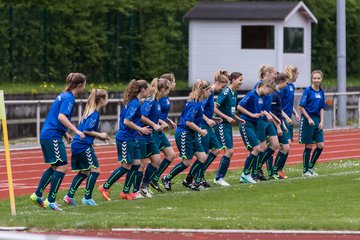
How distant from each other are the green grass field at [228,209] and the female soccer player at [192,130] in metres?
0.50

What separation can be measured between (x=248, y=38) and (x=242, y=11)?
38.4 inches

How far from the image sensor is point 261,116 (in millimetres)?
20438

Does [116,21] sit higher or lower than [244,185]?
higher

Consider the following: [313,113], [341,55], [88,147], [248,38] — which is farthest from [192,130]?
[248,38]

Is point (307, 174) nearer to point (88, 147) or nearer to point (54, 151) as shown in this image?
point (88, 147)

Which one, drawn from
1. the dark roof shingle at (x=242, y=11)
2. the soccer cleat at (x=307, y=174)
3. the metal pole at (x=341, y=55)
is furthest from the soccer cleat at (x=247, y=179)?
the dark roof shingle at (x=242, y=11)

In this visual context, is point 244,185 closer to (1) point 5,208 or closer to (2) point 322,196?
(2) point 322,196

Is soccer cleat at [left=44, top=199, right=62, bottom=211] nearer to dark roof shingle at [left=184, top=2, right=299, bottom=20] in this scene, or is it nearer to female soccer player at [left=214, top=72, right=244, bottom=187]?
female soccer player at [left=214, top=72, right=244, bottom=187]

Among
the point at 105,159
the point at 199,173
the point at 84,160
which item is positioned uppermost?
the point at 84,160

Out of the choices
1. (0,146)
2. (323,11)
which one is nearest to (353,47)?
(323,11)

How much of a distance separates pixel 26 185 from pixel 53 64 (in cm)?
1779

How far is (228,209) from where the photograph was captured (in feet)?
53.3

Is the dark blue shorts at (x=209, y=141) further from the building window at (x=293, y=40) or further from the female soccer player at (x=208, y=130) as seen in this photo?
the building window at (x=293, y=40)

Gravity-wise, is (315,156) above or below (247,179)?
above
